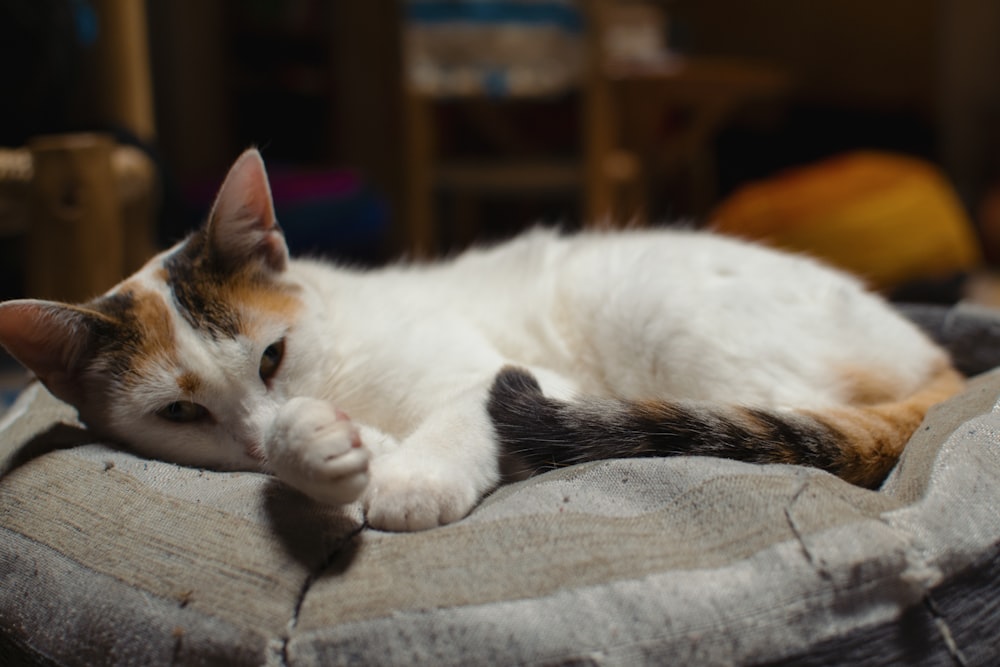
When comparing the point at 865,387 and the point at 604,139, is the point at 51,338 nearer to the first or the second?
the point at 865,387

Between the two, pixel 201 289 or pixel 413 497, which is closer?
pixel 413 497

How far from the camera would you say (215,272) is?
1198 mm

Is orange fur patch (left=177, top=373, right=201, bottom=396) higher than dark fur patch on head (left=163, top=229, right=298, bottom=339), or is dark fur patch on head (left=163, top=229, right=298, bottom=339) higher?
dark fur patch on head (left=163, top=229, right=298, bottom=339)

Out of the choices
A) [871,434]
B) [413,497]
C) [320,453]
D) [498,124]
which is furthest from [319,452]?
[498,124]

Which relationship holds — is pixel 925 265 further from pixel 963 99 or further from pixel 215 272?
pixel 215 272

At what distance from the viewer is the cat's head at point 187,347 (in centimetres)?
110

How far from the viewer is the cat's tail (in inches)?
41.7

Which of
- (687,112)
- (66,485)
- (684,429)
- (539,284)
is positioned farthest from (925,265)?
(66,485)

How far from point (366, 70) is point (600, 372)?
4118 mm

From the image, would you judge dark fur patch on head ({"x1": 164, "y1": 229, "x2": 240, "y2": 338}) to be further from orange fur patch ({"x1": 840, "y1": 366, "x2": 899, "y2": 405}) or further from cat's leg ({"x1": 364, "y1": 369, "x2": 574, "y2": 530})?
orange fur patch ({"x1": 840, "y1": 366, "x2": 899, "y2": 405})

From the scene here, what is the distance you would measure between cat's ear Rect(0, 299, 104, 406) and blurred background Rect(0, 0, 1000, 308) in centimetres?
67

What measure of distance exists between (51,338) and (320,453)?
51 centimetres

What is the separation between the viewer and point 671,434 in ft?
3.52

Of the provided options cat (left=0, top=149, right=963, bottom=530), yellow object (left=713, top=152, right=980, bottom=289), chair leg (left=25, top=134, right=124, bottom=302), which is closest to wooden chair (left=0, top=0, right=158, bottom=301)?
chair leg (left=25, top=134, right=124, bottom=302)
